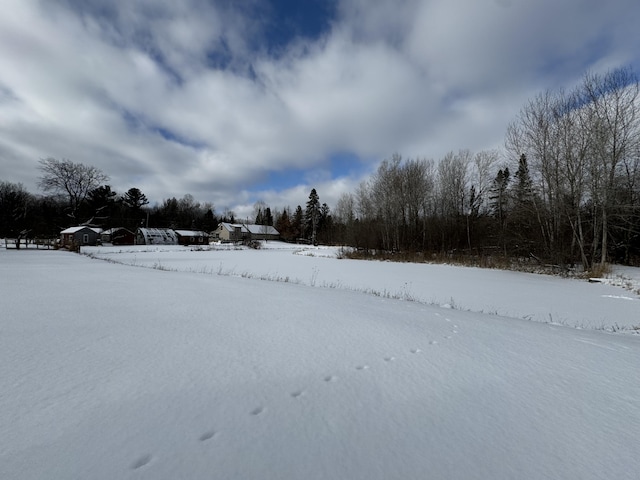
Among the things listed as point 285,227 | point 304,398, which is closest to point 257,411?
point 304,398

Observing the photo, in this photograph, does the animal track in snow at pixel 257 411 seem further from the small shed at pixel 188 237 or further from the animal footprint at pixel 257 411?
the small shed at pixel 188 237

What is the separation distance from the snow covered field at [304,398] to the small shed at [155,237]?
59.9 metres

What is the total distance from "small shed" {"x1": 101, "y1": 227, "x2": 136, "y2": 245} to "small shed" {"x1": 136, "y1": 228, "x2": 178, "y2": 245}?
133cm

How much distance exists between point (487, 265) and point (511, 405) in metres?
21.8

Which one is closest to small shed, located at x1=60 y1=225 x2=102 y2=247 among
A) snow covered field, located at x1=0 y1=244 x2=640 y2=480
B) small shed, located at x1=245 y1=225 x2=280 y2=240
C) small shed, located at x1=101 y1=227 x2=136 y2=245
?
small shed, located at x1=101 y1=227 x2=136 y2=245

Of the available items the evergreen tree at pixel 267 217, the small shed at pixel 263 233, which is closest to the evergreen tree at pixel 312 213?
the small shed at pixel 263 233

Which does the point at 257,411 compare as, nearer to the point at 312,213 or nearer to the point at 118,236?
the point at 118,236

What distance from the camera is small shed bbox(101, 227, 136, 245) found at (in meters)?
54.4

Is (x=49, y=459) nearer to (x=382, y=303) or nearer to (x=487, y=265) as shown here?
(x=382, y=303)

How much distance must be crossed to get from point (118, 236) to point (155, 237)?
6101 millimetres

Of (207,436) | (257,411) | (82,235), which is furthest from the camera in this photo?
(82,235)

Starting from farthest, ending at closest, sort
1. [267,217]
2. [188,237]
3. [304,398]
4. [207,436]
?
1. [267,217]
2. [188,237]
3. [304,398]
4. [207,436]

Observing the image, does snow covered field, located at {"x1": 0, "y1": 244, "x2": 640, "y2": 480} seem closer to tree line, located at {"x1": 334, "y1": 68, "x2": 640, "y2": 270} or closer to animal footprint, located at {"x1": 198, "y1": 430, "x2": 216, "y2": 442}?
animal footprint, located at {"x1": 198, "y1": 430, "x2": 216, "y2": 442}

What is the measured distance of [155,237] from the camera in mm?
58562
